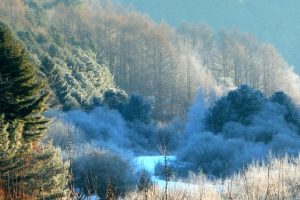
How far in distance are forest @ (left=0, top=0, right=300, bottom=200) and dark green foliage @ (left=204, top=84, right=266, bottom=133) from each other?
8cm

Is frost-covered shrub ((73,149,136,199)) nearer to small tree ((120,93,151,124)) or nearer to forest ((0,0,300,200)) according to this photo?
forest ((0,0,300,200))

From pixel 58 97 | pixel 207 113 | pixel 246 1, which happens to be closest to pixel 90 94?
pixel 58 97

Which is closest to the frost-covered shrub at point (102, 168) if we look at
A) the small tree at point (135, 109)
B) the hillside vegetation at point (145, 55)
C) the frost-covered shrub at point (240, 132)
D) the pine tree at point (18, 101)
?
the pine tree at point (18, 101)

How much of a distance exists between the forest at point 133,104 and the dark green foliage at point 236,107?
79 millimetres

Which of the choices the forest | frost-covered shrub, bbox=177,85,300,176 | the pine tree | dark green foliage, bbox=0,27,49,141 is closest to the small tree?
the forest

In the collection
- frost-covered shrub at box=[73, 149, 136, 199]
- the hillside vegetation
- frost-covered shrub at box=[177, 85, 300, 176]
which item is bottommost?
frost-covered shrub at box=[73, 149, 136, 199]

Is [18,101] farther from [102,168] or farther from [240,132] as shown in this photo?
[240,132]

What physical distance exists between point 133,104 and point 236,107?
1062cm

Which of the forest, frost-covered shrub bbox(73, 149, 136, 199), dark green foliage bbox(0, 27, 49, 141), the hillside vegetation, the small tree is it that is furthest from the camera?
the hillside vegetation

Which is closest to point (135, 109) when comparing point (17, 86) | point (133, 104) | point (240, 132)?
point (133, 104)

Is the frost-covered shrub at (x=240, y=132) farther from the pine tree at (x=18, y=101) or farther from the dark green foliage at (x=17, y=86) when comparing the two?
the dark green foliage at (x=17, y=86)

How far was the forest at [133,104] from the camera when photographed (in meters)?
17.2

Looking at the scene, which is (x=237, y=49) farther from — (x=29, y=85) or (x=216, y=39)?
(x=29, y=85)

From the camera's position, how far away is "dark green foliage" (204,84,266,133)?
35750 millimetres
